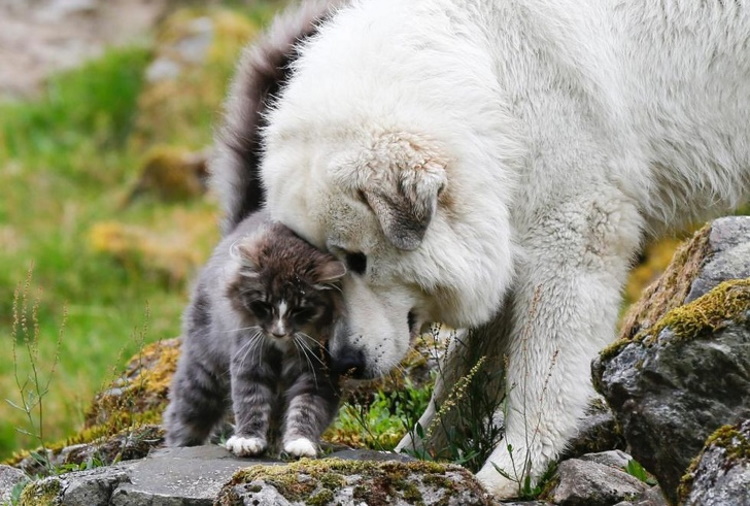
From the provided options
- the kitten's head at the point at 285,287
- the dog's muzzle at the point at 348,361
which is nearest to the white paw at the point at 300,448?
the dog's muzzle at the point at 348,361

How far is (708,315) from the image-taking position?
4.27m

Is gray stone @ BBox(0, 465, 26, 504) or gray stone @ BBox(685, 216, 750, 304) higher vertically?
gray stone @ BBox(685, 216, 750, 304)

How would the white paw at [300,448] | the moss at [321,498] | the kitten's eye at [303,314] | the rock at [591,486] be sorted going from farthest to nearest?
the kitten's eye at [303,314] < the white paw at [300,448] < the rock at [591,486] < the moss at [321,498]

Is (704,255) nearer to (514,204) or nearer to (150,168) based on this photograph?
(514,204)

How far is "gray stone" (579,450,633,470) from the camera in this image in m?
5.20

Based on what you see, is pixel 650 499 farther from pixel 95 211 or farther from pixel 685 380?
pixel 95 211

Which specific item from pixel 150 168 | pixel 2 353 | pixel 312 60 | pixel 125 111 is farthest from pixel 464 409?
pixel 125 111

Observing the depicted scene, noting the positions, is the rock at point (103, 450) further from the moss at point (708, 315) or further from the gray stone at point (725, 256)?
the gray stone at point (725, 256)

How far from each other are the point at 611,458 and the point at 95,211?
937 cm

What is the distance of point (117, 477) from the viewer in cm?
460

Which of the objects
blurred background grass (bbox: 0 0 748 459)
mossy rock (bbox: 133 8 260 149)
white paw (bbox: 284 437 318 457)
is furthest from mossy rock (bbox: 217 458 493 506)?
mossy rock (bbox: 133 8 260 149)

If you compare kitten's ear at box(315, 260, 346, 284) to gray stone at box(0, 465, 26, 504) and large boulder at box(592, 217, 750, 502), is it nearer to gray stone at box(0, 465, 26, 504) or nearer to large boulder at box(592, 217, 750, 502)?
large boulder at box(592, 217, 750, 502)

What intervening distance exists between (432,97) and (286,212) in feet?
2.55

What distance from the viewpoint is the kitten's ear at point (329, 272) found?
5078mm
